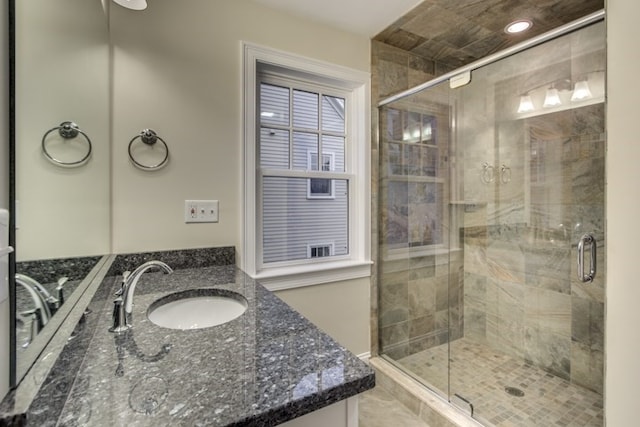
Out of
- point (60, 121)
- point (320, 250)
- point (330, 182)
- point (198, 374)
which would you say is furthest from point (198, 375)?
point (330, 182)

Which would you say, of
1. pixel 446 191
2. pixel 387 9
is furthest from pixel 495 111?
pixel 387 9

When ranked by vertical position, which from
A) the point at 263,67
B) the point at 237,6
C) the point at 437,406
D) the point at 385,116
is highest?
the point at 237,6

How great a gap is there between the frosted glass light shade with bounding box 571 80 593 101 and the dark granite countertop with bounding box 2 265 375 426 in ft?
7.29

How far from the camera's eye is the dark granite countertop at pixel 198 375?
0.53 metres

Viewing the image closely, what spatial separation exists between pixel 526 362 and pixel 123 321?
2.61m

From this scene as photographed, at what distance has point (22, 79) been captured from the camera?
1.87 feet

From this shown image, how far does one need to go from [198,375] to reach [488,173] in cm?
246

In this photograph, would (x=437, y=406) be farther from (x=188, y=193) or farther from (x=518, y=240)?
(x=188, y=193)

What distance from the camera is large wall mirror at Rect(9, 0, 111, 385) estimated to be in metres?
0.56

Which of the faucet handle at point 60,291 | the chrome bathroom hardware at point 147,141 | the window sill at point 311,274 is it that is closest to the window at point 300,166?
the window sill at point 311,274

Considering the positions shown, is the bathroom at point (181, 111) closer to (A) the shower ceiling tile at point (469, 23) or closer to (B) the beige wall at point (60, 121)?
(B) the beige wall at point (60, 121)

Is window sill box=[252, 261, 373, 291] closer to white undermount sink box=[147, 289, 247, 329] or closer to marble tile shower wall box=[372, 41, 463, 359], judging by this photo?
marble tile shower wall box=[372, 41, 463, 359]

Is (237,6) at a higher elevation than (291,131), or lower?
higher

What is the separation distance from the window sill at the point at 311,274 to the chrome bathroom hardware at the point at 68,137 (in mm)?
1026
